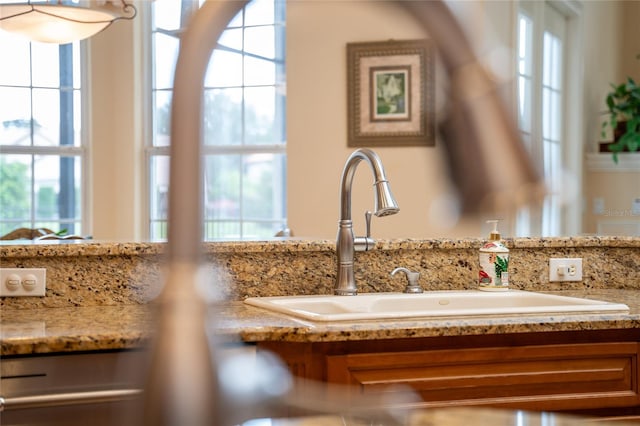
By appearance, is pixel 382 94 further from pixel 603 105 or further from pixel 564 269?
pixel 564 269

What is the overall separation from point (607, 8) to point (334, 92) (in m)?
2.55

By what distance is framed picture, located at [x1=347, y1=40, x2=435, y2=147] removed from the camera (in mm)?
4422

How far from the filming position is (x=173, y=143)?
0.27 meters

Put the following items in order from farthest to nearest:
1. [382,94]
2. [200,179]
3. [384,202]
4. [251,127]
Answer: [251,127] → [382,94] → [384,202] → [200,179]

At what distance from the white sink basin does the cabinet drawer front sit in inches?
4.9

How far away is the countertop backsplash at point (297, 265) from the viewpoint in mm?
2025

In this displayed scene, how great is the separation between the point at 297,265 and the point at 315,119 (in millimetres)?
2708

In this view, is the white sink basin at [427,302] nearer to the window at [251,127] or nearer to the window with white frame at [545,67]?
the window with white frame at [545,67]

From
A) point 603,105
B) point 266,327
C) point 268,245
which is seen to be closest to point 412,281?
point 268,245

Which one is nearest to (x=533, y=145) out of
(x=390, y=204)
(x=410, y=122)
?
(x=390, y=204)

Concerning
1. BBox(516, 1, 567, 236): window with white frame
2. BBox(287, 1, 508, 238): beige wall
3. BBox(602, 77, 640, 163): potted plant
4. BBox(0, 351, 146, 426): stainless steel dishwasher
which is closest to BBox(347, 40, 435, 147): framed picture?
BBox(287, 1, 508, 238): beige wall

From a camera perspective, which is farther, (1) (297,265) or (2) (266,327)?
(1) (297,265)

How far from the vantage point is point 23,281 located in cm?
201

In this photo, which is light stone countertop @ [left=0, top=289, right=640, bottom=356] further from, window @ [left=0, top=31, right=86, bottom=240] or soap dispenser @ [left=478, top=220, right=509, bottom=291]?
window @ [left=0, top=31, right=86, bottom=240]
